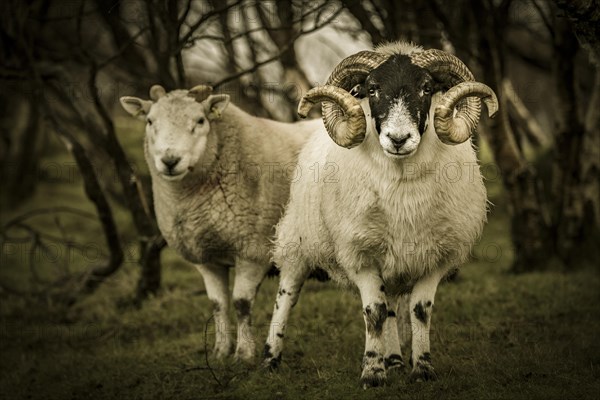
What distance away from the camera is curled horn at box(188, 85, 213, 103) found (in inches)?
290

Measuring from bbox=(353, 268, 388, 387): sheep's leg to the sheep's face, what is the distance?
2.09m

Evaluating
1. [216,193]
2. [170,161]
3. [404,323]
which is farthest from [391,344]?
[170,161]

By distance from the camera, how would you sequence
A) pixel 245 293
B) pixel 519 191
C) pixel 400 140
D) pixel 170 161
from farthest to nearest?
pixel 519 191 → pixel 245 293 → pixel 170 161 → pixel 400 140

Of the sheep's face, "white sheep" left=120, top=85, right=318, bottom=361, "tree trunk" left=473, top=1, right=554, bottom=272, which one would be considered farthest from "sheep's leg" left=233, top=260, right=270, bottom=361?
"tree trunk" left=473, top=1, right=554, bottom=272

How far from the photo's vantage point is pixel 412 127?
211 inches

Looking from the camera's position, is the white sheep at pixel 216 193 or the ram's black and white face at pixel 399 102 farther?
the white sheep at pixel 216 193

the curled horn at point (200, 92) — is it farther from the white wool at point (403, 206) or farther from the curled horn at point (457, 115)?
the curled horn at point (457, 115)

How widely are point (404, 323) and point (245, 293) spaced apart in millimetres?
1531

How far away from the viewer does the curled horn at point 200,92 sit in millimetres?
7355

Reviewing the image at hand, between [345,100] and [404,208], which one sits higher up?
[345,100]

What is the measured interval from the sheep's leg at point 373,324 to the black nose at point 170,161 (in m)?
2.07

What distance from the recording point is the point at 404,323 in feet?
23.3

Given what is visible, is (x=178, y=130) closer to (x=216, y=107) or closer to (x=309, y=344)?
(x=216, y=107)

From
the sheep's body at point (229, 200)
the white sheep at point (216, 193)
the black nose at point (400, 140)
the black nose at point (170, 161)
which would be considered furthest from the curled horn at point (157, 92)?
the black nose at point (400, 140)
